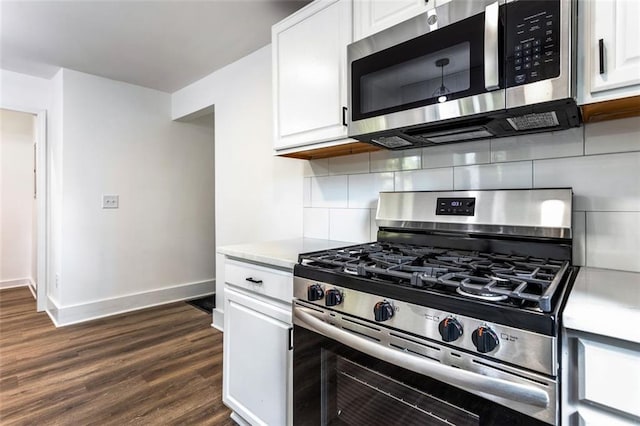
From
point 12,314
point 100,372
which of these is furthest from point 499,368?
point 12,314

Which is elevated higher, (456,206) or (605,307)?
(456,206)

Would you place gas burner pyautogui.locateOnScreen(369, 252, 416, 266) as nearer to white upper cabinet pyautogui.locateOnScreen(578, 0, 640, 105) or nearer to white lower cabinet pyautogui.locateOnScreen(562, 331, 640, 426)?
white lower cabinet pyautogui.locateOnScreen(562, 331, 640, 426)

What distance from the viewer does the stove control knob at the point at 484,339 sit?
28.9 inches

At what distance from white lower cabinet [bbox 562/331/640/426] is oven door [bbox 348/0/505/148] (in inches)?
A: 27.6

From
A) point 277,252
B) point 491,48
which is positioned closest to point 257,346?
point 277,252

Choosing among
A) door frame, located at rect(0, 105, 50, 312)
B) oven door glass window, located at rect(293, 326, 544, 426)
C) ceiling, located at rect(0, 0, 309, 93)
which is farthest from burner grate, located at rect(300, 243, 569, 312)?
door frame, located at rect(0, 105, 50, 312)

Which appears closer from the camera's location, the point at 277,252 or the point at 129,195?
the point at 277,252

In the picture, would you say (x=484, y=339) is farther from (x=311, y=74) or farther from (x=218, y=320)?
(x=218, y=320)

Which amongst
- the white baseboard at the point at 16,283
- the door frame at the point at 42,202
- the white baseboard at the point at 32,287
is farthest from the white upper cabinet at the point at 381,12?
the white baseboard at the point at 16,283

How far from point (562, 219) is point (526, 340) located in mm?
653

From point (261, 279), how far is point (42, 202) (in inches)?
127

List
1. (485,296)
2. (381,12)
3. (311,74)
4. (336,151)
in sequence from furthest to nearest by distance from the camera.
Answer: (336,151) < (311,74) < (381,12) < (485,296)

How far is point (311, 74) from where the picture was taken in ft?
5.36

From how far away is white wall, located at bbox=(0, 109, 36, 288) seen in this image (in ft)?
14.1
